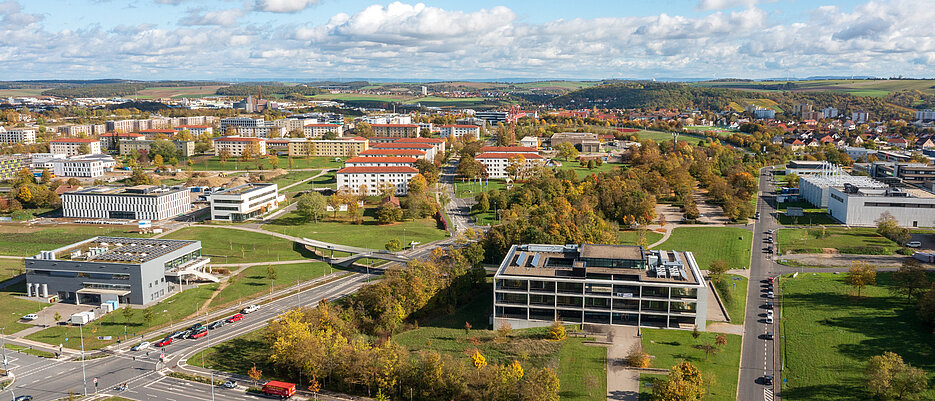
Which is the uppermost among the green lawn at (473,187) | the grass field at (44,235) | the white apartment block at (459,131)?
the white apartment block at (459,131)

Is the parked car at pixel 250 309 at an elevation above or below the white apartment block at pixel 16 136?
below

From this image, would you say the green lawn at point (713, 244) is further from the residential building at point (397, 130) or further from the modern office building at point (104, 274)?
the residential building at point (397, 130)

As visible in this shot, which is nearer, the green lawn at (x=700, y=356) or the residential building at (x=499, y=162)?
the green lawn at (x=700, y=356)

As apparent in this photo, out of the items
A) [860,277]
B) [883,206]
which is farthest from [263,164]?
[860,277]

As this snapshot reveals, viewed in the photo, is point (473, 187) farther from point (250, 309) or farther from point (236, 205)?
point (250, 309)

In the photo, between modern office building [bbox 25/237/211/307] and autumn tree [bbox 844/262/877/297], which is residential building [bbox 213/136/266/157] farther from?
autumn tree [bbox 844/262/877/297]

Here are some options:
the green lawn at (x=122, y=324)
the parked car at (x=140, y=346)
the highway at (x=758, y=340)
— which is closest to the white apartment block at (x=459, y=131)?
the highway at (x=758, y=340)

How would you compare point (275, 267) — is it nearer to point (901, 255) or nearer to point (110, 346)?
point (110, 346)
